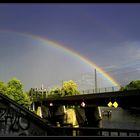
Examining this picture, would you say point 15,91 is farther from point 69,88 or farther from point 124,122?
point 69,88

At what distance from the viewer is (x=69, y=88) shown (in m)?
123

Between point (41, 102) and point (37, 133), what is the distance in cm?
8520

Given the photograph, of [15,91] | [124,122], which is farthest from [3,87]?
[124,122]

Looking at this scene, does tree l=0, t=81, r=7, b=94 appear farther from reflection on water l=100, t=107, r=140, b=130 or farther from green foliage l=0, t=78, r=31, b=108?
reflection on water l=100, t=107, r=140, b=130

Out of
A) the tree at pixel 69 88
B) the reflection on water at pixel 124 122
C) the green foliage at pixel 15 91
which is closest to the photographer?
the reflection on water at pixel 124 122

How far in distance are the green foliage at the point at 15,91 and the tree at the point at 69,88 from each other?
46.4m

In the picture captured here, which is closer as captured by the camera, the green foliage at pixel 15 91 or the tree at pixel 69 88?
the green foliage at pixel 15 91

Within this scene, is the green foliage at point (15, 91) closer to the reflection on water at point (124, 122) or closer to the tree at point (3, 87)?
the tree at point (3, 87)

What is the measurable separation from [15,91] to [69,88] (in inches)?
2038

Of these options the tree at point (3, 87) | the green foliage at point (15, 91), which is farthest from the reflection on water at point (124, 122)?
the tree at point (3, 87)

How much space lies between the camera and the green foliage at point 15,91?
7238 cm
